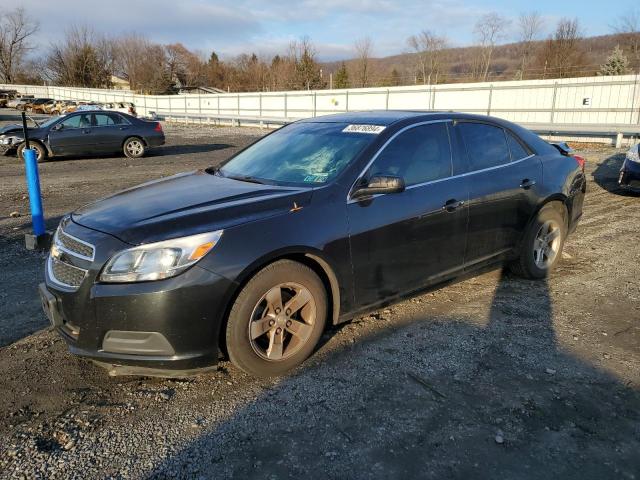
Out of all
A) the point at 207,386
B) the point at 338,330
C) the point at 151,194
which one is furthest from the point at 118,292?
the point at 338,330

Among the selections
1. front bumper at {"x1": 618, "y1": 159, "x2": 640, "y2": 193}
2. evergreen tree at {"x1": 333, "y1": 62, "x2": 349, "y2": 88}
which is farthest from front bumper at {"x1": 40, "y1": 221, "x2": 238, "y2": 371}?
evergreen tree at {"x1": 333, "y1": 62, "x2": 349, "y2": 88}

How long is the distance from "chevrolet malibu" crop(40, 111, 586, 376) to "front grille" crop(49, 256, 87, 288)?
0.04 feet

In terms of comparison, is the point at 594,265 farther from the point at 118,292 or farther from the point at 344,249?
the point at 118,292

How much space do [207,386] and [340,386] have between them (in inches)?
33.2

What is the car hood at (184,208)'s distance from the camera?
308 centimetres

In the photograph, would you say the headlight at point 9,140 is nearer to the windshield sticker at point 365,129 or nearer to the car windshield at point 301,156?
the car windshield at point 301,156

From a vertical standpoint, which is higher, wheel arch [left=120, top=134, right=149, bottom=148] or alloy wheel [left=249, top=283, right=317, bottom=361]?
wheel arch [left=120, top=134, right=149, bottom=148]

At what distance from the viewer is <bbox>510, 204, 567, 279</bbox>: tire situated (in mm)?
4961

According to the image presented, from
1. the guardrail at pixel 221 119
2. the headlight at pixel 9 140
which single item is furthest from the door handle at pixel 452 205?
the guardrail at pixel 221 119

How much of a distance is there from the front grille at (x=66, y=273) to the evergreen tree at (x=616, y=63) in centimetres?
4114

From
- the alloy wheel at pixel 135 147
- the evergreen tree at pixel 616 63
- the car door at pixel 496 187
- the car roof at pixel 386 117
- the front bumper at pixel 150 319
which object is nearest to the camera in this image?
the front bumper at pixel 150 319

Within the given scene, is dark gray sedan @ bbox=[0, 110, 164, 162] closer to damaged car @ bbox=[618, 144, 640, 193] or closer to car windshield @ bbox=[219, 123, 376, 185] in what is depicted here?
car windshield @ bbox=[219, 123, 376, 185]

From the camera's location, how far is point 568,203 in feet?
17.4

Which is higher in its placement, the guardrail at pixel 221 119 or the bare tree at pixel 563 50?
the bare tree at pixel 563 50
